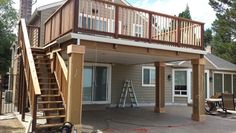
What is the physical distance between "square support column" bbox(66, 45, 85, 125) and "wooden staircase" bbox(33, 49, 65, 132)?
0.49m

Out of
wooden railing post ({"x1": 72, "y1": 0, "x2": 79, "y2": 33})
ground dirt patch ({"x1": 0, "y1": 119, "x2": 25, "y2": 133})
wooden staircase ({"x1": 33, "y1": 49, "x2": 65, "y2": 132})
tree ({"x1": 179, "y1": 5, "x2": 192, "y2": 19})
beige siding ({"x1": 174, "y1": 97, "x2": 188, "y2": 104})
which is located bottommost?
ground dirt patch ({"x1": 0, "y1": 119, "x2": 25, "y2": 133})

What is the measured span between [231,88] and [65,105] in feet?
52.5

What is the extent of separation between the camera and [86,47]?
326 inches

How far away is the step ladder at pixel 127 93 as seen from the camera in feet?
51.0

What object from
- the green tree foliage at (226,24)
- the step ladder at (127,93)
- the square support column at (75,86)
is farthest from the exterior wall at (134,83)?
the green tree foliage at (226,24)

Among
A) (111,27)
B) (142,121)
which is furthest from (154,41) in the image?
(142,121)

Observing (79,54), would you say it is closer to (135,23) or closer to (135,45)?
(135,45)

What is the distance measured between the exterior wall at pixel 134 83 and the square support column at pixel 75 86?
7591 mm

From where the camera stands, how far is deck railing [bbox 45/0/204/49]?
8.51m

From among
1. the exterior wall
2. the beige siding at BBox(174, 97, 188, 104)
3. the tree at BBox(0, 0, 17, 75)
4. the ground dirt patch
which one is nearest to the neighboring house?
the ground dirt patch

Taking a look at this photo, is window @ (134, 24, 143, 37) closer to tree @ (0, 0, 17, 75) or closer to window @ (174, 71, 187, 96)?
window @ (174, 71, 187, 96)

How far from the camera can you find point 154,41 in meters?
9.80

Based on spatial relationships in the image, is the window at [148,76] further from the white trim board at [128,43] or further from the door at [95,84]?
the white trim board at [128,43]

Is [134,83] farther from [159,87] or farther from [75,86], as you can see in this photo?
[75,86]
